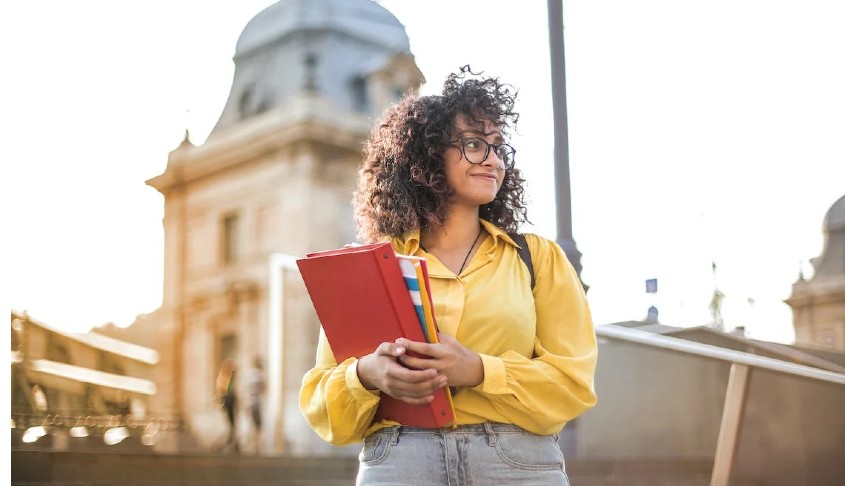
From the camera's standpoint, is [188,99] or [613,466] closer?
[613,466]

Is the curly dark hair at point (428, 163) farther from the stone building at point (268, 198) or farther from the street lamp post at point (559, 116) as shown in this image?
the stone building at point (268, 198)

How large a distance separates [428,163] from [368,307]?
428 millimetres

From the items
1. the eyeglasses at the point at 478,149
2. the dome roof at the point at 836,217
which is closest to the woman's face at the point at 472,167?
the eyeglasses at the point at 478,149

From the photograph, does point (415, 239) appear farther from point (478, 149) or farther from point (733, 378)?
point (733, 378)

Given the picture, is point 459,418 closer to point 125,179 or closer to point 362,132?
point 125,179

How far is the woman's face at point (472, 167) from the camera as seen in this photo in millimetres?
2074

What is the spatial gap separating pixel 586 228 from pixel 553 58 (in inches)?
32.5

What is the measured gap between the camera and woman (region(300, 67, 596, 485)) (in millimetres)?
1838

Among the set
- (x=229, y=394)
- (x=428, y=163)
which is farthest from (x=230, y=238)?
(x=428, y=163)

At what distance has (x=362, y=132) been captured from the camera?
8961 millimetres

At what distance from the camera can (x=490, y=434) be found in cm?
187

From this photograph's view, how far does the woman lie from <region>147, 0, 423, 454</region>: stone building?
5341mm

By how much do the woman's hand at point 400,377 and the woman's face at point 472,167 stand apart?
1.43ft

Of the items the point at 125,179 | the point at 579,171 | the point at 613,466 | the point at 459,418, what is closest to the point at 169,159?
the point at 125,179
